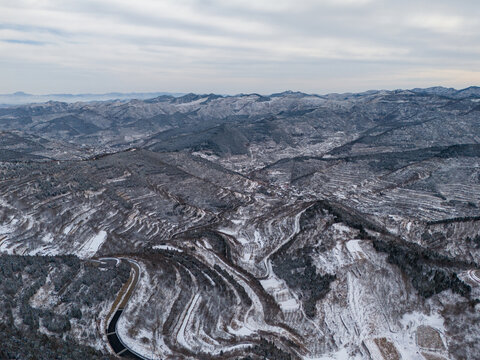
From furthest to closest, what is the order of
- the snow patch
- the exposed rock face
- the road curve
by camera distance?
the snow patch < the exposed rock face < the road curve

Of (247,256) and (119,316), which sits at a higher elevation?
(119,316)

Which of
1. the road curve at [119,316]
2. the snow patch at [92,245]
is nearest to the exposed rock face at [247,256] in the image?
the snow patch at [92,245]

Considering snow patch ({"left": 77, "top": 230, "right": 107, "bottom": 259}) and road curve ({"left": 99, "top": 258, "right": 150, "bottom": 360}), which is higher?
road curve ({"left": 99, "top": 258, "right": 150, "bottom": 360})

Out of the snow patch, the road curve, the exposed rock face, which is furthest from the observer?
the snow patch

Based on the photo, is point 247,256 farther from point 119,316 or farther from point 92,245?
point 92,245

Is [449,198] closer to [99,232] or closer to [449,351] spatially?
[449,351]

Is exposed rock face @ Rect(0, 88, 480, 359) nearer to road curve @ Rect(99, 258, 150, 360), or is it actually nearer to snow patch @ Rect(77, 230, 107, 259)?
snow patch @ Rect(77, 230, 107, 259)

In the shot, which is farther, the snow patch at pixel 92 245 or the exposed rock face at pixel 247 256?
the snow patch at pixel 92 245

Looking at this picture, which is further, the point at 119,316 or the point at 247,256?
the point at 247,256

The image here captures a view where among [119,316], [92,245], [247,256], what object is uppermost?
[119,316]

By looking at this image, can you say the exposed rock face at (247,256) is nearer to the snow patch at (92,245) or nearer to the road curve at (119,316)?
the snow patch at (92,245)

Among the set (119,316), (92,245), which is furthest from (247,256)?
(92,245)

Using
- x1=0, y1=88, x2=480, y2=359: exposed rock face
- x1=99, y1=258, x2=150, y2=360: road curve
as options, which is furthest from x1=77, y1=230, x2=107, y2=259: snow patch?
x1=99, y1=258, x2=150, y2=360: road curve
